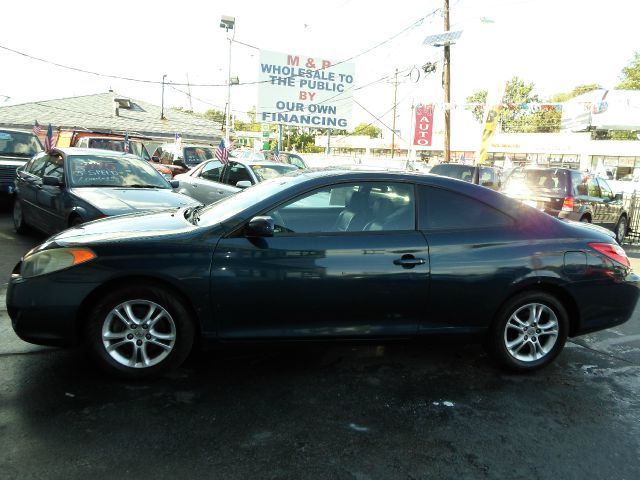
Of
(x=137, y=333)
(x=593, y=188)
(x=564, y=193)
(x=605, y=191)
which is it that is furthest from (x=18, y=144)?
(x=605, y=191)

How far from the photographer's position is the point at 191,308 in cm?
360

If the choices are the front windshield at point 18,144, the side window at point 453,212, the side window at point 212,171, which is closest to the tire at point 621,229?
the side window at point 212,171

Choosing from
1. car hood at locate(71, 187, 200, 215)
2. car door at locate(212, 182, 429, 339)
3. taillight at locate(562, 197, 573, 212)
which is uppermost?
taillight at locate(562, 197, 573, 212)

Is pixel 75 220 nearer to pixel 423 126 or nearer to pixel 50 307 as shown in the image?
pixel 50 307

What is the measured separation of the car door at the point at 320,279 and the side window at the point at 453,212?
0.52 ft

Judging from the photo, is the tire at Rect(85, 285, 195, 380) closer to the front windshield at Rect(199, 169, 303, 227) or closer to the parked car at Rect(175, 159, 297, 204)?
the front windshield at Rect(199, 169, 303, 227)

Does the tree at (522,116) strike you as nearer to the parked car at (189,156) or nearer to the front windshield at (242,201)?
the parked car at (189,156)

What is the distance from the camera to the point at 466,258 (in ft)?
12.6

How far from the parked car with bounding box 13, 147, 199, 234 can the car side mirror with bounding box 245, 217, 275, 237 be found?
10.5 ft

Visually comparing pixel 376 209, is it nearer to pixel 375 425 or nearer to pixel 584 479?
pixel 375 425

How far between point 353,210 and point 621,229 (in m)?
11.1

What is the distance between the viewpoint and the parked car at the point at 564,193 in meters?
10.4

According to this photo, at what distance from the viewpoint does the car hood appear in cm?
628

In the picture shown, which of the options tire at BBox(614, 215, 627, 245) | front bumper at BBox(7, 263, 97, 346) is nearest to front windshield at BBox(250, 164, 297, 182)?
front bumper at BBox(7, 263, 97, 346)
